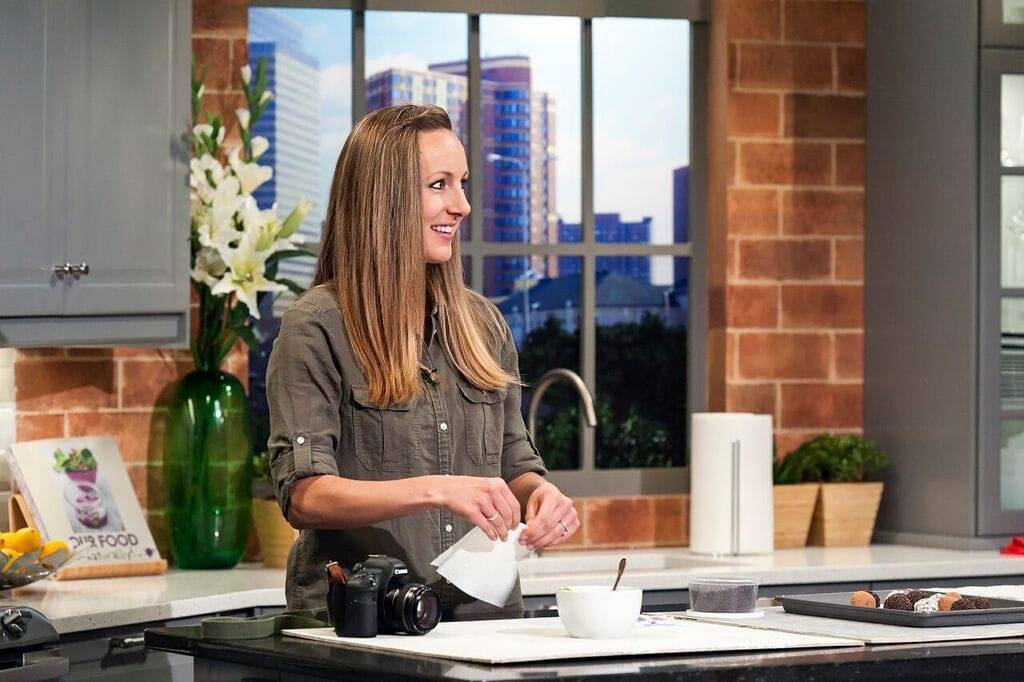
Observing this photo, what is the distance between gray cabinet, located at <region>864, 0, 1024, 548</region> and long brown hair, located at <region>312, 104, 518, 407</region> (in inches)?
81.2

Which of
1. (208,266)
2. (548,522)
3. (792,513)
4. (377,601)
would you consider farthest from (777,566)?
(377,601)

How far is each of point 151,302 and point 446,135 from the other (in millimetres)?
1353

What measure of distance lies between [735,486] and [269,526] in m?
1.24

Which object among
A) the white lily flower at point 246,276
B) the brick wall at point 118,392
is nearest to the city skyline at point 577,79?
the brick wall at point 118,392

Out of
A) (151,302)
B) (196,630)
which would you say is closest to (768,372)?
(151,302)

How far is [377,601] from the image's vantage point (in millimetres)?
2104

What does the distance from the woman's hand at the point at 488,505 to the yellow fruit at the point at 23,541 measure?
4.70 ft

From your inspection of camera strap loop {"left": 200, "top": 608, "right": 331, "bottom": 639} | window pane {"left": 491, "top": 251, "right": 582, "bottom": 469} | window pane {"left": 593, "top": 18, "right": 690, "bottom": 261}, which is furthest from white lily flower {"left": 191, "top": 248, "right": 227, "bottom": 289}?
camera strap loop {"left": 200, "top": 608, "right": 331, "bottom": 639}

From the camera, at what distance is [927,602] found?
90.1 inches

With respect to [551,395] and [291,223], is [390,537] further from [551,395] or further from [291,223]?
[551,395]

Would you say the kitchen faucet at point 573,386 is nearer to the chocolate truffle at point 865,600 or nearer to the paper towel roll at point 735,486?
the paper towel roll at point 735,486

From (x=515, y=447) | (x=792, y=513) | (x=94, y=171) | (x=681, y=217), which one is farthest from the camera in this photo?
(x=681, y=217)

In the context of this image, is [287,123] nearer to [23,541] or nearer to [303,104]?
[303,104]

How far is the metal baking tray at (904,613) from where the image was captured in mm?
2213
